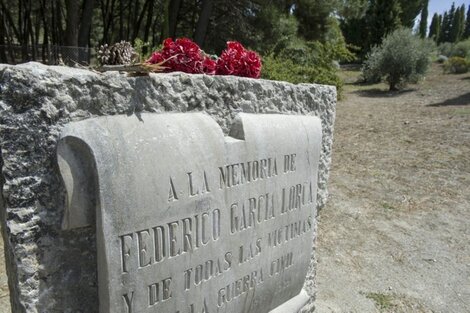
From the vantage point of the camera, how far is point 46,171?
1.28 m

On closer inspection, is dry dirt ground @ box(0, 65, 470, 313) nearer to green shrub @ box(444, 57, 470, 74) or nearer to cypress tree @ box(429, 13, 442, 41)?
green shrub @ box(444, 57, 470, 74)

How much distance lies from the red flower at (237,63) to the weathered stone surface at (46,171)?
1.56ft

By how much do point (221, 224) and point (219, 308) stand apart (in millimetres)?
391

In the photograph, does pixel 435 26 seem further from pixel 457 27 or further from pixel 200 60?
pixel 200 60

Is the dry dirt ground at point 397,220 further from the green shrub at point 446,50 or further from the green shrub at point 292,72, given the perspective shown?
the green shrub at point 446,50

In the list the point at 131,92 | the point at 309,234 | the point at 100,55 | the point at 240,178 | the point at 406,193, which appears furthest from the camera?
the point at 406,193

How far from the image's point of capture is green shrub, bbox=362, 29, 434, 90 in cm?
1464

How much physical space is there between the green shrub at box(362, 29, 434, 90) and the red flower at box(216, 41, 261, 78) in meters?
14.2

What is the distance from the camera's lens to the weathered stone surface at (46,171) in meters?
1.22

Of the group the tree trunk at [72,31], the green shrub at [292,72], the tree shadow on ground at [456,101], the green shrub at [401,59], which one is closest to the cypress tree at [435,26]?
the green shrub at [401,59]

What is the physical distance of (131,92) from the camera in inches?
56.4

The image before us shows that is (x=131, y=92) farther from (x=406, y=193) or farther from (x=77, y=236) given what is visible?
(x=406, y=193)

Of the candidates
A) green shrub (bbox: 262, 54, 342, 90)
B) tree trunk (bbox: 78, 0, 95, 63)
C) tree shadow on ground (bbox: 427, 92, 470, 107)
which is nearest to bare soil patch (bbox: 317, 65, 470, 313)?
green shrub (bbox: 262, 54, 342, 90)

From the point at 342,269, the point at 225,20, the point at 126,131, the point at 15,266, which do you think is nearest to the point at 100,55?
the point at 126,131
